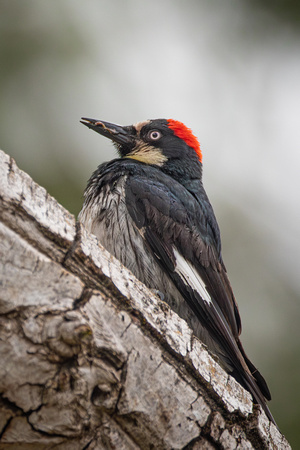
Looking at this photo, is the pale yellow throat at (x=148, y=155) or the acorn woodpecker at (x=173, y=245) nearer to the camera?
the acorn woodpecker at (x=173, y=245)

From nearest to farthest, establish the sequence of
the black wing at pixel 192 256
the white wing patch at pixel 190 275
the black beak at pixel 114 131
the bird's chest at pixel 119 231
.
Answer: the black wing at pixel 192 256
the white wing patch at pixel 190 275
the bird's chest at pixel 119 231
the black beak at pixel 114 131

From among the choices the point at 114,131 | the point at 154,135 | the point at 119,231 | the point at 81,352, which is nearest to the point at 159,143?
the point at 154,135

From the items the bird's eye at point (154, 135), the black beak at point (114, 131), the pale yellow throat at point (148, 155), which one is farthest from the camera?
the bird's eye at point (154, 135)

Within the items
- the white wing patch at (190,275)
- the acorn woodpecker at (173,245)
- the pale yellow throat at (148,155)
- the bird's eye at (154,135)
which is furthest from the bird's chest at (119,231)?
the bird's eye at (154,135)

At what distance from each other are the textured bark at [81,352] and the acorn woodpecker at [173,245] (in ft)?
2.66

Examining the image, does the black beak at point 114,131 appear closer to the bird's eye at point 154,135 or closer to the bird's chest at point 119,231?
the bird's eye at point 154,135

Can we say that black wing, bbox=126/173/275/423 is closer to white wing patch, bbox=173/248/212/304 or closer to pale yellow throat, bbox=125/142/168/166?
white wing patch, bbox=173/248/212/304

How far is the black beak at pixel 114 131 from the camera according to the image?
3770 mm

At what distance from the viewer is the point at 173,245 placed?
2938 millimetres

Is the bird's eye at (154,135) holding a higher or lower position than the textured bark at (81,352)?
higher

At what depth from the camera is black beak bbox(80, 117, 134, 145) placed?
12.4 feet

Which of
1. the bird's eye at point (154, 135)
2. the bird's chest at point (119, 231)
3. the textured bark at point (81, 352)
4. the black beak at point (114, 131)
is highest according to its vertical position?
the bird's eye at point (154, 135)

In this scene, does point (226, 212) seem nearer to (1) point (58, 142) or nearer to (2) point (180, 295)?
(1) point (58, 142)

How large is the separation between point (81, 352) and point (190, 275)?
1.38 metres
